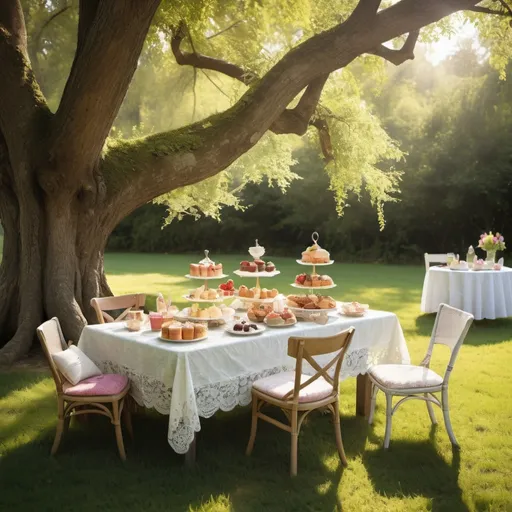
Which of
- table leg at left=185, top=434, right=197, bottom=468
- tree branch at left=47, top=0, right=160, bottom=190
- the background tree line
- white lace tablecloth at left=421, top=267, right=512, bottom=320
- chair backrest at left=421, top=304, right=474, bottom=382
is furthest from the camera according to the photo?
the background tree line

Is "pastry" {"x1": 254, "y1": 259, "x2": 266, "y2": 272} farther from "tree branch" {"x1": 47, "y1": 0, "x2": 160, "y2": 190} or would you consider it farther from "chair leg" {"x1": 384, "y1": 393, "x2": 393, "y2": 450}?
"tree branch" {"x1": 47, "y1": 0, "x2": 160, "y2": 190}

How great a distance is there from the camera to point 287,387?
4.33 m

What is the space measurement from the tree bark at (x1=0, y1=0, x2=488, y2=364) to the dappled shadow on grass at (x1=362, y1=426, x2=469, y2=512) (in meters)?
4.21

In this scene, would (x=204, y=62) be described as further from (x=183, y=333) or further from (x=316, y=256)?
(x=183, y=333)

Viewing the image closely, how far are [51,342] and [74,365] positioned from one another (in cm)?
28

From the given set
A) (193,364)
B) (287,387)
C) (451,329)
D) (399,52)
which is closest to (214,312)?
(193,364)

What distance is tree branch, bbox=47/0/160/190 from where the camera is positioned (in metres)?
5.98

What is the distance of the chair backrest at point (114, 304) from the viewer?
5660 millimetres

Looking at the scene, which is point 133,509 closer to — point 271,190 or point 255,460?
point 255,460

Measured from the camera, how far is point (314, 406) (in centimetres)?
422

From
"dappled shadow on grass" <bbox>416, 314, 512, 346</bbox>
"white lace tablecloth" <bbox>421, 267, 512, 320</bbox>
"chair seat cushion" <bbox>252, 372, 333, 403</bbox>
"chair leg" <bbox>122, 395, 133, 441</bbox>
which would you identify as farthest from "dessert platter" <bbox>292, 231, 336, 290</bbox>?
"white lace tablecloth" <bbox>421, 267, 512, 320</bbox>

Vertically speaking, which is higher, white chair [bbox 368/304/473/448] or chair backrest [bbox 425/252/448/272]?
chair backrest [bbox 425/252/448/272]

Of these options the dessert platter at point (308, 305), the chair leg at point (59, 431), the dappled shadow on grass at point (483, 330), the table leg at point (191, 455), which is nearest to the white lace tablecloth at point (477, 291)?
the dappled shadow on grass at point (483, 330)

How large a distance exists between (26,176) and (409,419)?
16.9 feet
